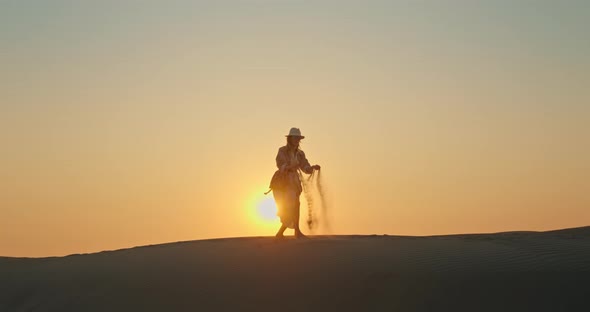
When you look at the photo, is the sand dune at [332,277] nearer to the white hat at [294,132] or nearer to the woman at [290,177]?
the woman at [290,177]

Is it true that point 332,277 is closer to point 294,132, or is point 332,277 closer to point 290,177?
point 290,177

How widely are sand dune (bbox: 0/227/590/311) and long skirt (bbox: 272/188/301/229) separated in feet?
1.81

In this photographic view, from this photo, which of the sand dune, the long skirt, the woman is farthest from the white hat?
the sand dune

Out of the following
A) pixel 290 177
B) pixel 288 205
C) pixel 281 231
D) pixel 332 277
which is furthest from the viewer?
pixel 281 231

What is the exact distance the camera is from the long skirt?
21484mm

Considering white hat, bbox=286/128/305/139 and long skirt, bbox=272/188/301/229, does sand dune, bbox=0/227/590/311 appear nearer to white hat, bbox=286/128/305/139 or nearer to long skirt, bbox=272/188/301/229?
long skirt, bbox=272/188/301/229

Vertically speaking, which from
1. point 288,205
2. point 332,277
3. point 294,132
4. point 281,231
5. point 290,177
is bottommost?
point 332,277

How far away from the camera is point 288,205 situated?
70.4 ft

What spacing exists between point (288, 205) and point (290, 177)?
0.60 metres

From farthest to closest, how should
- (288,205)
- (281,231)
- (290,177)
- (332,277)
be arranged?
(281,231) → (290,177) → (288,205) → (332,277)

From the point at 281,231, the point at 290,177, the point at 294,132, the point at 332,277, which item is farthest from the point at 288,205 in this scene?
the point at 332,277

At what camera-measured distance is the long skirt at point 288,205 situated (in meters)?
21.5

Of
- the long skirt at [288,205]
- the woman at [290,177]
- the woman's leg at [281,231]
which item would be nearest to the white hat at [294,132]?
the woman at [290,177]

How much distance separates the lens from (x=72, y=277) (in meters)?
21.0
